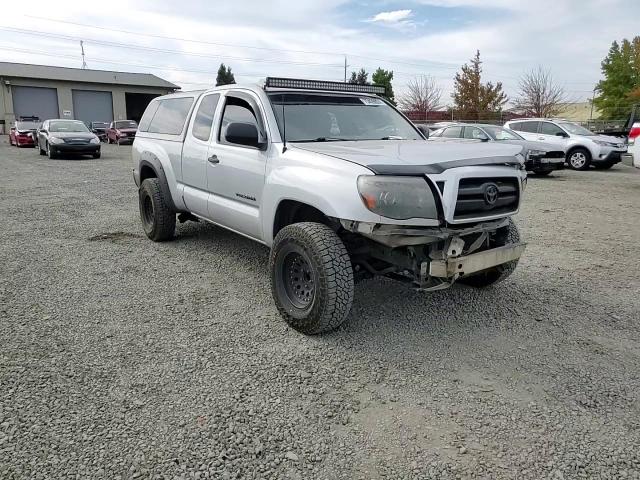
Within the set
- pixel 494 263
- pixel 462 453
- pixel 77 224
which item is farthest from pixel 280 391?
pixel 77 224

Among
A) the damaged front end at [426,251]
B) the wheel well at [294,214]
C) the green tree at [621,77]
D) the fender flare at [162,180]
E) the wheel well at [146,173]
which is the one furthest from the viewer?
the green tree at [621,77]

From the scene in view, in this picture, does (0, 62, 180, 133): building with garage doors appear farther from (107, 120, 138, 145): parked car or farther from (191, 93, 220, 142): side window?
(191, 93, 220, 142): side window

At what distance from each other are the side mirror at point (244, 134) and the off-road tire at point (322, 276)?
0.93 metres

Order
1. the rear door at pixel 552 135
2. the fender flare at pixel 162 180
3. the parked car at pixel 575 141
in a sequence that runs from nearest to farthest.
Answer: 1. the fender flare at pixel 162 180
2. the parked car at pixel 575 141
3. the rear door at pixel 552 135

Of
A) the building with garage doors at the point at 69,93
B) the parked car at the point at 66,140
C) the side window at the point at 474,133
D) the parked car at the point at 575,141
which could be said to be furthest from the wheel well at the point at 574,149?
the building with garage doors at the point at 69,93

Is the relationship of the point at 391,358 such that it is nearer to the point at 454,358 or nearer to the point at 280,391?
the point at 454,358

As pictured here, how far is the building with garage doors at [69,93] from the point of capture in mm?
42188

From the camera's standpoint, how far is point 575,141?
16.8 meters

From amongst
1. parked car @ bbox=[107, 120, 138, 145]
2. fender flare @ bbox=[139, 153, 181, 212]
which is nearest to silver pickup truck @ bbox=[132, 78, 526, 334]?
fender flare @ bbox=[139, 153, 181, 212]

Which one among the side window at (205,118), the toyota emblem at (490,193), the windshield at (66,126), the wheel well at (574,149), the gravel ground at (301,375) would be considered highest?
the side window at (205,118)

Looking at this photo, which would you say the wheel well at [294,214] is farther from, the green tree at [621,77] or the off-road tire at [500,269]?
the green tree at [621,77]

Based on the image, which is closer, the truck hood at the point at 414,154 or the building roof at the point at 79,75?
the truck hood at the point at 414,154

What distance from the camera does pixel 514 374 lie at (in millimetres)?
3383

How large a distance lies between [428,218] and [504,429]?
136cm
